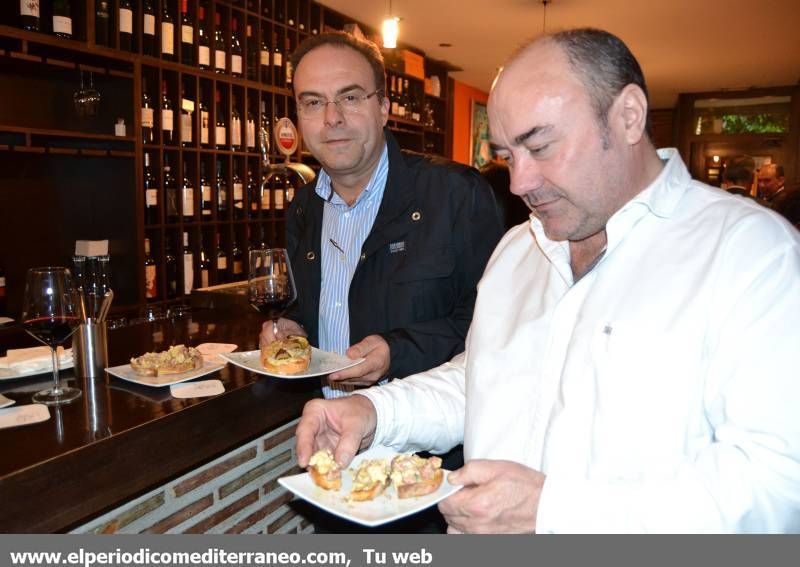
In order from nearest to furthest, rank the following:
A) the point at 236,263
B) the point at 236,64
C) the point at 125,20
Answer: the point at 125,20 → the point at 236,64 → the point at 236,263

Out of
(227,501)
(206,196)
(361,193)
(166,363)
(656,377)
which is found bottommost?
(227,501)

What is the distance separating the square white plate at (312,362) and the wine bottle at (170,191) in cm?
301

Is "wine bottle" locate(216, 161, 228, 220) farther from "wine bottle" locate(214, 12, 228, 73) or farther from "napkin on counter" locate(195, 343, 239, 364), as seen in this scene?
"napkin on counter" locate(195, 343, 239, 364)

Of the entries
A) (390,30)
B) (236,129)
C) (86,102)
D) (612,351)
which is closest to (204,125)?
(236,129)

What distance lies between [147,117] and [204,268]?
1.23 m

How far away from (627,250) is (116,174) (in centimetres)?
381

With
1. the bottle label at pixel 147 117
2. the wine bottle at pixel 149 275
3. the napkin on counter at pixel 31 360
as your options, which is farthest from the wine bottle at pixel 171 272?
the napkin on counter at pixel 31 360

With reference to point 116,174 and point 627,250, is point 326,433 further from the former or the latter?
point 116,174

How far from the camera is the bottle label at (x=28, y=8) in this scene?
135 inches

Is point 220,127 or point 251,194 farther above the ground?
point 220,127

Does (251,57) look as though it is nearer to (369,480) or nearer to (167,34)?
(167,34)

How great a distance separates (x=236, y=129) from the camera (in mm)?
5152

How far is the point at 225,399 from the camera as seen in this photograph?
1.69 m
